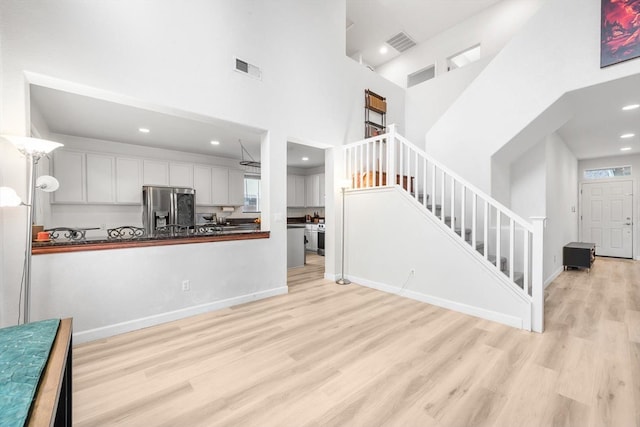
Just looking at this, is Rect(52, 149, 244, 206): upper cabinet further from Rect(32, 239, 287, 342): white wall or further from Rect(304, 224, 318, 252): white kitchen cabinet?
Rect(32, 239, 287, 342): white wall

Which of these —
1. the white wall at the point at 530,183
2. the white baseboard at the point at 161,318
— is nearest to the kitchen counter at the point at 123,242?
the white baseboard at the point at 161,318

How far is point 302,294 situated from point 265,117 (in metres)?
2.61

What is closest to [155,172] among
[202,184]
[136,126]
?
[202,184]

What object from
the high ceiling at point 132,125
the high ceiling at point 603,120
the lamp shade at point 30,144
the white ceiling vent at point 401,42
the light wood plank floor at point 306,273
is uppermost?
the white ceiling vent at point 401,42

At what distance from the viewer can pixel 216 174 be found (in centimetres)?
633

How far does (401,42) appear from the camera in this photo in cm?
710

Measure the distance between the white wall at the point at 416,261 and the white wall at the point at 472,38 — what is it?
384 centimetres

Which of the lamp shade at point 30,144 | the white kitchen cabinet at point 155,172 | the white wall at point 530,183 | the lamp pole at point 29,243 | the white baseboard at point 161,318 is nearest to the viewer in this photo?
the lamp shade at point 30,144

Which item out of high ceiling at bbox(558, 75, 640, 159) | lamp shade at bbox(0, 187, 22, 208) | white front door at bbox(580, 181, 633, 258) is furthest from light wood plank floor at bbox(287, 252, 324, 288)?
white front door at bbox(580, 181, 633, 258)

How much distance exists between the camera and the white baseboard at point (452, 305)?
281cm

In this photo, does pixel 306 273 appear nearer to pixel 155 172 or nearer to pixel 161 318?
pixel 161 318

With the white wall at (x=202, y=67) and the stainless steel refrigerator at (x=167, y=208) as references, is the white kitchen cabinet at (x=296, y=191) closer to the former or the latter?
the stainless steel refrigerator at (x=167, y=208)

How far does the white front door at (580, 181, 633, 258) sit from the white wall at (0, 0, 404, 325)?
7.14 metres

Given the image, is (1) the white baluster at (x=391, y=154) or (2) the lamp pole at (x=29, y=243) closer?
(2) the lamp pole at (x=29, y=243)
